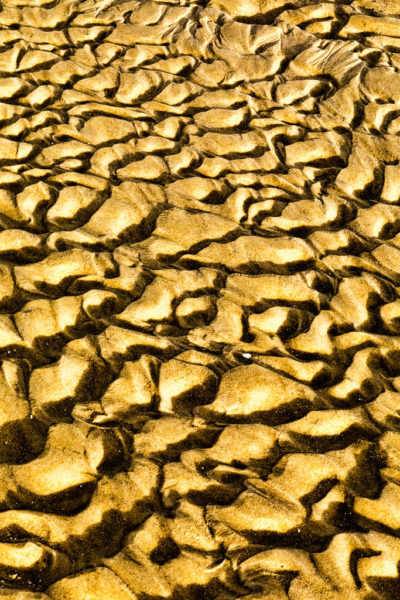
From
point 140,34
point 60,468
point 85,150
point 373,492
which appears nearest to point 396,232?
point 373,492

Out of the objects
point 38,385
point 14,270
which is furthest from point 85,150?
point 38,385

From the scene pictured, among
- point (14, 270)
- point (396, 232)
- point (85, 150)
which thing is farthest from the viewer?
point (85, 150)

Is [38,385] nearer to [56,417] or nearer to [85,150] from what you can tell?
[56,417]

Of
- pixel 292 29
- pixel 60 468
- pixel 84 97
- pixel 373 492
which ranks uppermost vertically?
pixel 292 29

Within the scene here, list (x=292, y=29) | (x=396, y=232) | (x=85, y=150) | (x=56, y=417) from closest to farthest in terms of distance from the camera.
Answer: (x=56, y=417), (x=396, y=232), (x=85, y=150), (x=292, y=29)

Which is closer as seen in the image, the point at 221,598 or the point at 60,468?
the point at 221,598

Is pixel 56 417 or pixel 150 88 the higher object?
pixel 150 88
